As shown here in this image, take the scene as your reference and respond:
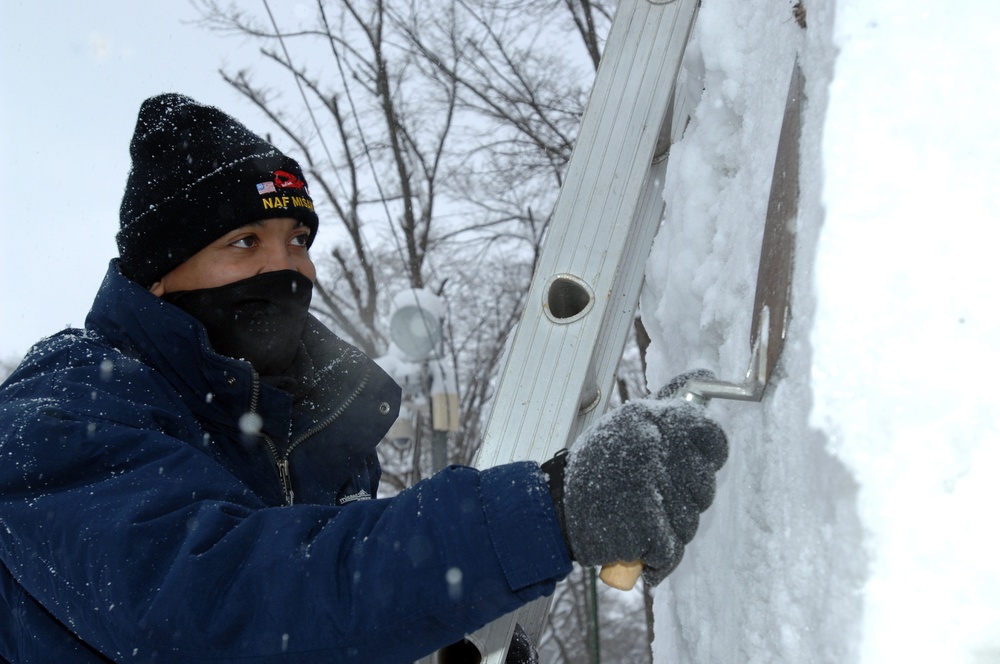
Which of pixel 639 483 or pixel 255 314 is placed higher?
pixel 255 314

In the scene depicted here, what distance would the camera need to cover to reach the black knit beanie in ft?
6.81

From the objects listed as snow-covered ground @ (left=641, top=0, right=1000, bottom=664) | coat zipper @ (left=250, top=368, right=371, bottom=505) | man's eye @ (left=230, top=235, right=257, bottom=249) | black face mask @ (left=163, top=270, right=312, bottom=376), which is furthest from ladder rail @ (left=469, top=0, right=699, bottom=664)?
man's eye @ (left=230, top=235, right=257, bottom=249)

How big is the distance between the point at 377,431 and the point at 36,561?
973 mm

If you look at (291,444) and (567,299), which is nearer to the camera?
(567,299)

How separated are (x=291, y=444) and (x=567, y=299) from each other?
2.45ft

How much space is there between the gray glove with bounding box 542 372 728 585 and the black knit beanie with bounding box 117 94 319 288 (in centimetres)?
124

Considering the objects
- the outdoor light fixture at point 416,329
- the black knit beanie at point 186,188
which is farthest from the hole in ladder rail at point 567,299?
the outdoor light fixture at point 416,329

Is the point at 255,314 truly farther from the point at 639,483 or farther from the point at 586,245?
the point at 639,483

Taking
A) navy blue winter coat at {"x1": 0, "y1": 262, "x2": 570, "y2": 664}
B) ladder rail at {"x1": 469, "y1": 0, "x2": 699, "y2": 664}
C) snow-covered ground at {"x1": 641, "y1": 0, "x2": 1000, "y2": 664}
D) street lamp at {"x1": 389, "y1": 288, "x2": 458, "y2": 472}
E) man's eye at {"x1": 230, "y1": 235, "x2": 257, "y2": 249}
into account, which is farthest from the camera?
street lamp at {"x1": 389, "y1": 288, "x2": 458, "y2": 472}

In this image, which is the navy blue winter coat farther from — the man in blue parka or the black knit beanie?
the black knit beanie

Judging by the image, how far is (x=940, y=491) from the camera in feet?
3.29

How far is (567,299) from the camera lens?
1.77 m

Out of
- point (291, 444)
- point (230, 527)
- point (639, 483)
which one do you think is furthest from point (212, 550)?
point (291, 444)

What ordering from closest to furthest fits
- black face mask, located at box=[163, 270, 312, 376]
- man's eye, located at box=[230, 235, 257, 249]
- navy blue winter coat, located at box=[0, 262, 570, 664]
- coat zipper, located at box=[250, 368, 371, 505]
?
navy blue winter coat, located at box=[0, 262, 570, 664] < coat zipper, located at box=[250, 368, 371, 505] < black face mask, located at box=[163, 270, 312, 376] < man's eye, located at box=[230, 235, 257, 249]
